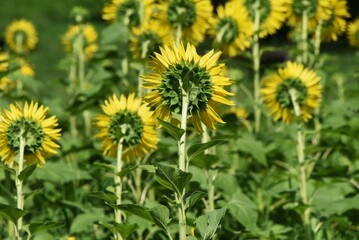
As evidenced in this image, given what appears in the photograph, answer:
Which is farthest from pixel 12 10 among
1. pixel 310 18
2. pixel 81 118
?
pixel 310 18

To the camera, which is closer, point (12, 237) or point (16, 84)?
point (12, 237)

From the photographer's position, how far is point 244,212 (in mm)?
3227

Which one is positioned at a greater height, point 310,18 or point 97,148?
point 310,18

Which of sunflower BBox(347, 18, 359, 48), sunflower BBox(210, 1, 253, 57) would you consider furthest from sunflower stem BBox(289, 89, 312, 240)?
sunflower BBox(347, 18, 359, 48)

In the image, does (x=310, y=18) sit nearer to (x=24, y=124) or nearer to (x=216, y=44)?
(x=216, y=44)

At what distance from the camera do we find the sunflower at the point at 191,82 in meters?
2.33

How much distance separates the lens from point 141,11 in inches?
161

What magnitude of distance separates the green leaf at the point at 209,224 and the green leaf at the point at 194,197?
8 cm

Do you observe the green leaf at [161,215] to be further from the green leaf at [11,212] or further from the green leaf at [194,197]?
the green leaf at [11,212]

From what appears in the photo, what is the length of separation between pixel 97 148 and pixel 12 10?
40.6 ft

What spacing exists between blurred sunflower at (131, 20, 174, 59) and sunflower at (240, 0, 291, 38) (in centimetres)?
73

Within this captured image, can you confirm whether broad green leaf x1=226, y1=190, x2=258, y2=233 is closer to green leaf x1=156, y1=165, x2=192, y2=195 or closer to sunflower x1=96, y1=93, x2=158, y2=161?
sunflower x1=96, y1=93, x2=158, y2=161

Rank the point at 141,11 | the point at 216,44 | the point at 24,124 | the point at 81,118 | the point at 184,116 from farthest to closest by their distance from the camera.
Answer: the point at 81,118 < the point at 141,11 < the point at 216,44 < the point at 24,124 < the point at 184,116

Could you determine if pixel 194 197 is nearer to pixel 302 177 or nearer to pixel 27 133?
pixel 27 133
